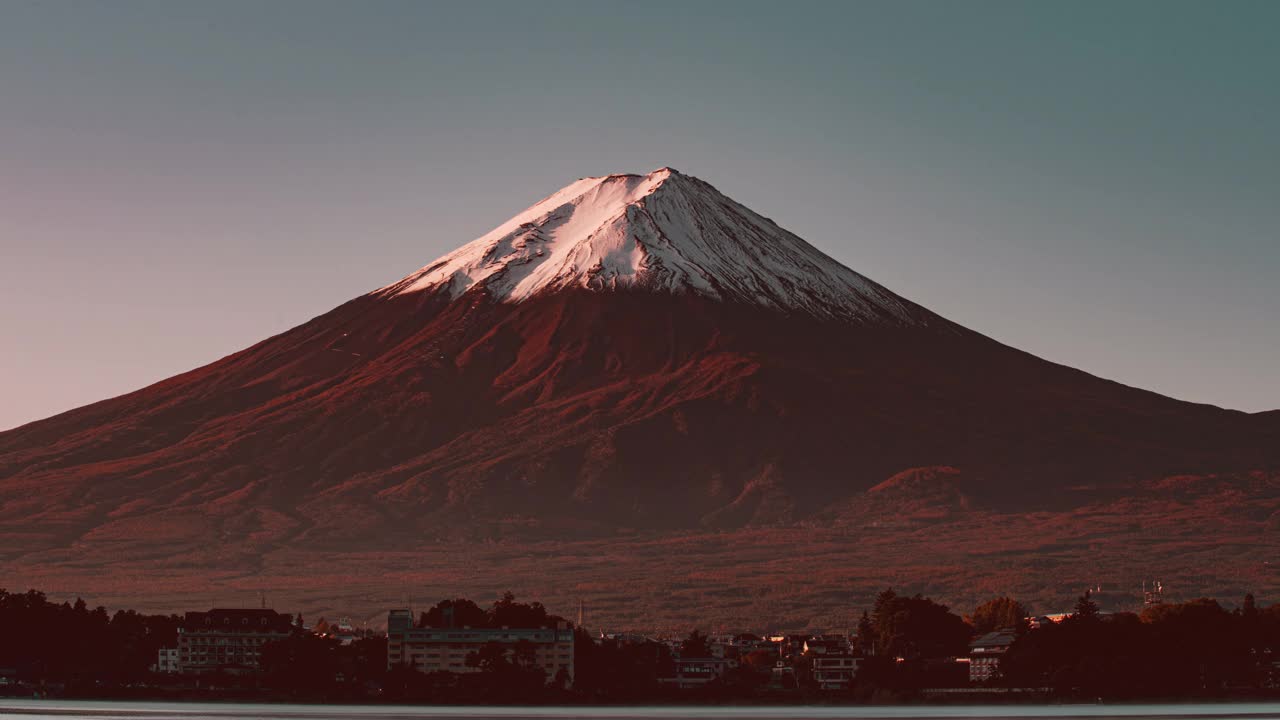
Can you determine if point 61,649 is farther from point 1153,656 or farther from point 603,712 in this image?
point 1153,656

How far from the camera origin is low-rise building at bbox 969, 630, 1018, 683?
412 feet

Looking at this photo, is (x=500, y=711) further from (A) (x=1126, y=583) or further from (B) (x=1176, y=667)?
(A) (x=1126, y=583)

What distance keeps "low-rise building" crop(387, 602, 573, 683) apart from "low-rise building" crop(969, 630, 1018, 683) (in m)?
25.0

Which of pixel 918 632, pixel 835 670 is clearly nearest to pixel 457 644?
pixel 835 670

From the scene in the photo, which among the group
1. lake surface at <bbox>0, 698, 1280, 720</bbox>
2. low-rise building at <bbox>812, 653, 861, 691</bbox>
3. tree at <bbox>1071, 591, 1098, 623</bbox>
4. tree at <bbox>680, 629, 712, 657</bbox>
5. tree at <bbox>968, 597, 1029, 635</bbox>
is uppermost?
tree at <bbox>968, 597, 1029, 635</bbox>

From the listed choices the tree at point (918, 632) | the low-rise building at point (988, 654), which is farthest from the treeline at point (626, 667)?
the tree at point (918, 632)

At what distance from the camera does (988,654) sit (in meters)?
130

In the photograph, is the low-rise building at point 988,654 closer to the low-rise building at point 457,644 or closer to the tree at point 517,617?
the low-rise building at point 457,644

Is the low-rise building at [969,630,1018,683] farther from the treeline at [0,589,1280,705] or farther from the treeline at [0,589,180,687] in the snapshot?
the treeline at [0,589,180,687]

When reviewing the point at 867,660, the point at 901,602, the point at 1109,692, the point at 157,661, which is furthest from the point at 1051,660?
the point at 157,661

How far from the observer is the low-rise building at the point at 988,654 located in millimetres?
125688

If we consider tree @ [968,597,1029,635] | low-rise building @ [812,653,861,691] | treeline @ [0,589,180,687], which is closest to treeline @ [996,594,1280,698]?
low-rise building @ [812,653,861,691]

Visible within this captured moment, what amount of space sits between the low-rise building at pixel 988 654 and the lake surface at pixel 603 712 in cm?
1751

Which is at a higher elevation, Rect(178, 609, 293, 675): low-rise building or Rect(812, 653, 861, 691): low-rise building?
Rect(178, 609, 293, 675): low-rise building
